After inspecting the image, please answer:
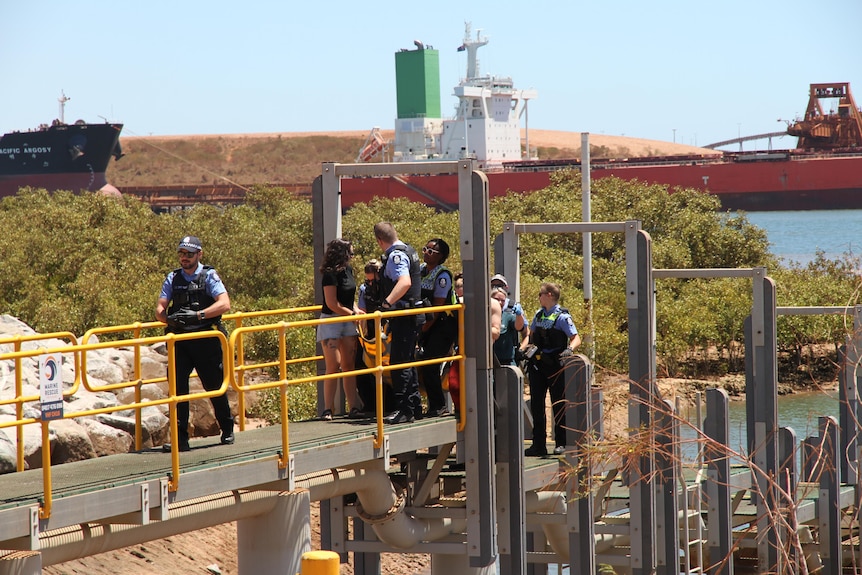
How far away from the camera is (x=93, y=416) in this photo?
1454 centimetres

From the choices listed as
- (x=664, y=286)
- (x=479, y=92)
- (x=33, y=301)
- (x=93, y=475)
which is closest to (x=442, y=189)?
(x=479, y=92)

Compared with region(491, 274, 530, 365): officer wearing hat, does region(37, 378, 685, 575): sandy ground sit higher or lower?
lower

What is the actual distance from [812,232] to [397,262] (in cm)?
8107

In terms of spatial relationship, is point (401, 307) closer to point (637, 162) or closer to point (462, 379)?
point (462, 379)

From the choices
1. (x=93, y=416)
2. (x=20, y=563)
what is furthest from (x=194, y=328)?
(x=93, y=416)

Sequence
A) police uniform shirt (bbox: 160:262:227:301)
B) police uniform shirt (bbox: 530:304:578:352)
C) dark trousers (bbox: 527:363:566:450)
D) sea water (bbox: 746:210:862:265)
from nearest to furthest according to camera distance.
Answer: police uniform shirt (bbox: 160:262:227:301) → police uniform shirt (bbox: 530:304:578:352) → dark trousers (bbox: 527:363:566:450) → sea water (bbox: 746:210:862:265)

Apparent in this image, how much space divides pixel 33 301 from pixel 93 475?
2154cm

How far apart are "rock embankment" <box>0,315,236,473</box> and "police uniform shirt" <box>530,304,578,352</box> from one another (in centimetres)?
304

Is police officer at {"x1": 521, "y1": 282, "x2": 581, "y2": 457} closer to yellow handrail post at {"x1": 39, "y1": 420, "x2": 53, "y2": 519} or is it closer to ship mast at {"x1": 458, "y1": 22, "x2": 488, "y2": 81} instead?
yellow handrail post at {"x1": 39, "y1": 420, "x2": 53, "y2": 519}

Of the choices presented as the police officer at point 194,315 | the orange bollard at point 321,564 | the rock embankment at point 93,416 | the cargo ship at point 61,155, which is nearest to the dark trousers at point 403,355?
the police officer at point 194,315

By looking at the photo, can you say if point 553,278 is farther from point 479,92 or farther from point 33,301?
point 479,92

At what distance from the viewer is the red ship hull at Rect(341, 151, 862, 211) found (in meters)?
75.9

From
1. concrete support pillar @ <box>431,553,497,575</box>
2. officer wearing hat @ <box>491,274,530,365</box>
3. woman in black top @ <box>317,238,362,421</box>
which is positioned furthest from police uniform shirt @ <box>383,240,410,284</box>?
concrete support pillar @ <box>431,553,497,575</box>

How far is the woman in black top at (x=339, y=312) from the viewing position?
8398 mm
